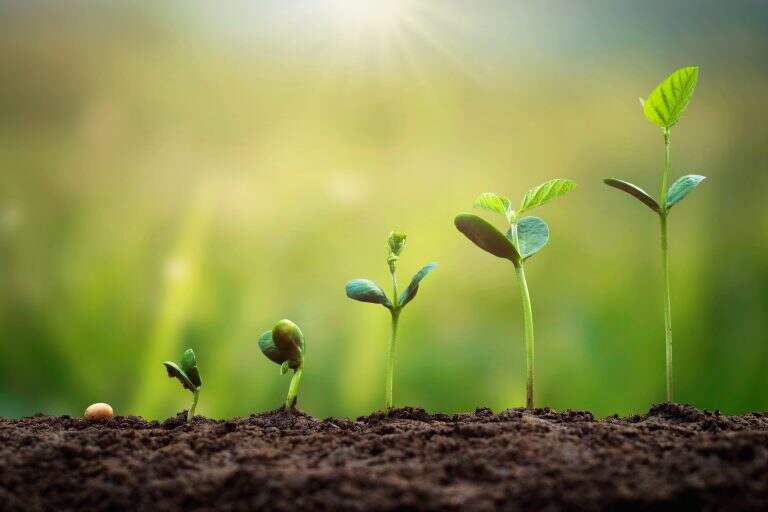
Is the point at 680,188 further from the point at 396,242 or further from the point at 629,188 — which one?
the point at 396,242

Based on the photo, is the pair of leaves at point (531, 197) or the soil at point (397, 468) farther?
the pair of leaves at point (531, 197)

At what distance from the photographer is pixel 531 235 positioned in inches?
53.7

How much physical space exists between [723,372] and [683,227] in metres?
0.38

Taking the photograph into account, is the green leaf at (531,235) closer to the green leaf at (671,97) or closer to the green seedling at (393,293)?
the green seedling at (393,293)

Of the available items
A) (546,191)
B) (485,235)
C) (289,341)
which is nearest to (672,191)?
(546,191)

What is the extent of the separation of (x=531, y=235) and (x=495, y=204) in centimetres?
10

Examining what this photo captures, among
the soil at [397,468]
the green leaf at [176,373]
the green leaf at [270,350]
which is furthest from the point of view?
the green leaf at [270,350]

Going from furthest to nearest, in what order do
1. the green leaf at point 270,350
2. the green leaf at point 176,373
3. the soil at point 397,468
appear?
the green leaf at point 270,350 < the green leaf at point 176,373 < the soil at point 397,468

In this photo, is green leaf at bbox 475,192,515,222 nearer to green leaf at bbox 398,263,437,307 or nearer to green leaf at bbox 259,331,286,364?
green leaf at bbox 398,263,437,307

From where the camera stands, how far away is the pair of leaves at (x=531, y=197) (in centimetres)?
131

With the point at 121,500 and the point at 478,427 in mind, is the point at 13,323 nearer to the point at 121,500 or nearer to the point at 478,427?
the point at 121,500

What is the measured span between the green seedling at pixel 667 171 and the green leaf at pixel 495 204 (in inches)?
8.0

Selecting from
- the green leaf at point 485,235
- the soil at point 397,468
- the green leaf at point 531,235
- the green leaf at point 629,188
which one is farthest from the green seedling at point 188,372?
the green leaf at point 629,188

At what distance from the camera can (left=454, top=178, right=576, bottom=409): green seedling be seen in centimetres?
125
